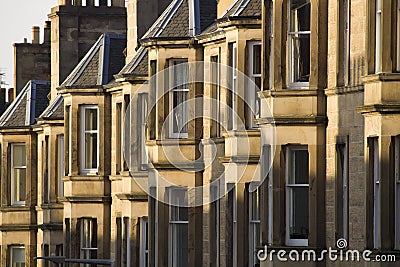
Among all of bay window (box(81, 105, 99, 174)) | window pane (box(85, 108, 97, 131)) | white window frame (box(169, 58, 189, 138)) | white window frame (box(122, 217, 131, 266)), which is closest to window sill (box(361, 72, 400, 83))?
white window frame (box(169, 58, 189, 138))

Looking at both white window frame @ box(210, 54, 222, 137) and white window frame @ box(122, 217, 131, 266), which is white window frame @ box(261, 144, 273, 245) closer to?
white window frame @ box(210, 54, 222, 137)

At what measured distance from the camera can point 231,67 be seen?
4091 cm

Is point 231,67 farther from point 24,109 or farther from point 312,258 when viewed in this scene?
point 24,109

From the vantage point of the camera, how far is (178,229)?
46.0 meters

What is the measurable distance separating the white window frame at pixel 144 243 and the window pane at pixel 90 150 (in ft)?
17.5

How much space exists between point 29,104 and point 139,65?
15.0 meters

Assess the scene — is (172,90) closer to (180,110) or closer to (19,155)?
(180,110)

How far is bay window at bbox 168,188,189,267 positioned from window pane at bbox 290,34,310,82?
10312 mm

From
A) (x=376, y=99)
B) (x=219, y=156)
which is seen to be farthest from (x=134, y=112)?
(x=376, y=99)

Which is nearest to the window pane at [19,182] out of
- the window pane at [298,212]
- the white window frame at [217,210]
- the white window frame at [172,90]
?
the white window frame at [172,90]

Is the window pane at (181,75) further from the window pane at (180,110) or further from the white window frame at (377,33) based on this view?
the white window frame at (377,33)

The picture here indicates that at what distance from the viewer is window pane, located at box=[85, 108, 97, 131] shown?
180ft

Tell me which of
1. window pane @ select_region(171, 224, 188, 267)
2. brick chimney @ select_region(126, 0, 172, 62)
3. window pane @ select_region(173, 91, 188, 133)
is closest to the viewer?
window pane @ select_region(173, 91, 188, 133)

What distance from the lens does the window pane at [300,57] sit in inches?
1401
